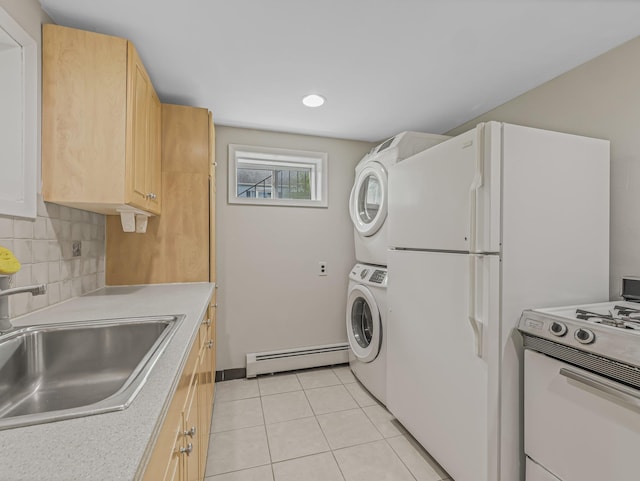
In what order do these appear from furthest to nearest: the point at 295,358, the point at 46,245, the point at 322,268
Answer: the point at 322,268 < the point at 295,358 < the point at 46,245

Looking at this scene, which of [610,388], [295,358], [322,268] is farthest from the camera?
[322,268]

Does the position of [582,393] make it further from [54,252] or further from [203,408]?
[54,252]

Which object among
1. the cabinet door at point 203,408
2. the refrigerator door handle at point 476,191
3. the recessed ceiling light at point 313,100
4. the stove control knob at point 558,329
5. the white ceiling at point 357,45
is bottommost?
the cabinet door at point 203,408

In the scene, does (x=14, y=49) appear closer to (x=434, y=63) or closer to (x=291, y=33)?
(x=291, y=33)

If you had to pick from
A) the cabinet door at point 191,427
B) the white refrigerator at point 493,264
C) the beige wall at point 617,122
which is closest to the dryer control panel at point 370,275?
the white refrigerator at point 493,264

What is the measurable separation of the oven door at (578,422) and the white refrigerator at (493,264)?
0.10m

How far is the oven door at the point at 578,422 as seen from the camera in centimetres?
95

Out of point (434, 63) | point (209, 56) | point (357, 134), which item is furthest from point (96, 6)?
point (357, 134)

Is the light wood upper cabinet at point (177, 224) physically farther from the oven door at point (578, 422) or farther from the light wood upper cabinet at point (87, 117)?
the oven door at point (578, 422)

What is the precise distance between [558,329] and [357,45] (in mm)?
1573

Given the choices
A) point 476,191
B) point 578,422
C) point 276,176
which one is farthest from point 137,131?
point 578,422

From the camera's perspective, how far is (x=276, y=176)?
2.97 meters

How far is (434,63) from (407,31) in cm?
35

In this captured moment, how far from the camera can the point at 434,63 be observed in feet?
5.66
